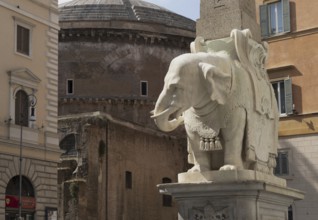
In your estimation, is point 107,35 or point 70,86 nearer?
point 107,35

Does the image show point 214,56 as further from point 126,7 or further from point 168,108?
point 126,7

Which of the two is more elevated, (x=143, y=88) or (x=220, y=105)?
(x=143, y=88)

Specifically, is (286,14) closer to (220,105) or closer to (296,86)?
(296,86)

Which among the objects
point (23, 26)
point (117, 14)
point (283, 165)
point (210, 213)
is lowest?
point (210, 213)

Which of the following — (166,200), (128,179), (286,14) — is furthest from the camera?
(166,200)

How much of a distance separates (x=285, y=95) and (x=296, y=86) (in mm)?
462

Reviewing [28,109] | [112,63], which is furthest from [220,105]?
[112,63]

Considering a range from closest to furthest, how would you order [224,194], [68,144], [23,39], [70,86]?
[224,194] < [23,39] < [68,144] < [70,86]

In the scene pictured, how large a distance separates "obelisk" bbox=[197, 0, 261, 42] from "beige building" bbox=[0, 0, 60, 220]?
16826 millimetres

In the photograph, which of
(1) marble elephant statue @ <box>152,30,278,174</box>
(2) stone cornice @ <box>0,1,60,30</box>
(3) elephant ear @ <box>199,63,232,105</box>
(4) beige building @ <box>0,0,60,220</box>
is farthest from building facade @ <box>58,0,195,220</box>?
(3) elephant ear @ <box>199,63,232,105</box>

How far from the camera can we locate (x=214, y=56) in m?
5.29

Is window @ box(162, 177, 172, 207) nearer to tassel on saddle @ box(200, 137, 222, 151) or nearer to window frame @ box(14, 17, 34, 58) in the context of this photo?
window frame @ box(14, 17, 34, 58)

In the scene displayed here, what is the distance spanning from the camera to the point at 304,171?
798 inches

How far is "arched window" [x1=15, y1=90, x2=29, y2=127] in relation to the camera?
75.2 ft
